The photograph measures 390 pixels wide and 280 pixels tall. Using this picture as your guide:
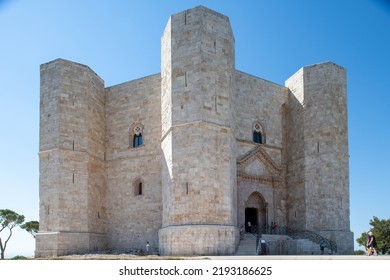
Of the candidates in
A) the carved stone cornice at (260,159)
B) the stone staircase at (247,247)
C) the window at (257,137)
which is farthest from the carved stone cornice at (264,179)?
the stone staircase at (247,247)

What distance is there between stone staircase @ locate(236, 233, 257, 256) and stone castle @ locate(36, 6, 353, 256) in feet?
1.12

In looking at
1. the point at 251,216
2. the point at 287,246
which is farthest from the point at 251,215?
the point at 287,246

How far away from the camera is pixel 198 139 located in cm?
1814

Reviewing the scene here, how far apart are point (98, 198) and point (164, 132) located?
5382 mm

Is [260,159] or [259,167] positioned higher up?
[260,159]

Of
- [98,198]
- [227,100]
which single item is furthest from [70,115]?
[227,100]

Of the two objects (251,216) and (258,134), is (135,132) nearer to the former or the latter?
(258,134)

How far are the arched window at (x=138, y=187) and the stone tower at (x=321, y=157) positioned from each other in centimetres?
807

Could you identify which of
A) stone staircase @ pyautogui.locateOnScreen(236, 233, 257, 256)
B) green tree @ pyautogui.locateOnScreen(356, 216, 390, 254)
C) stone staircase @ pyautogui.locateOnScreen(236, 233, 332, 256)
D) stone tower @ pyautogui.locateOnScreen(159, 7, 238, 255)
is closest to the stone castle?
stone tower @ pyautogui.locateOnScreen(159, 7, 238, 255)

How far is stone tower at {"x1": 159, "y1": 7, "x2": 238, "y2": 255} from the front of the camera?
17.6m

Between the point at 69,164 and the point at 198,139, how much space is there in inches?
273

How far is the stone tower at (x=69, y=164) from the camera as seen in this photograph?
20406mm

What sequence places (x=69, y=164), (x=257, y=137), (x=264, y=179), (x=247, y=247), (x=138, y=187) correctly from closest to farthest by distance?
(x=247, y=247) < (x=69, y=164) < (x=138, y=187) < (x=264, y=179) < (x=257, y=137)
